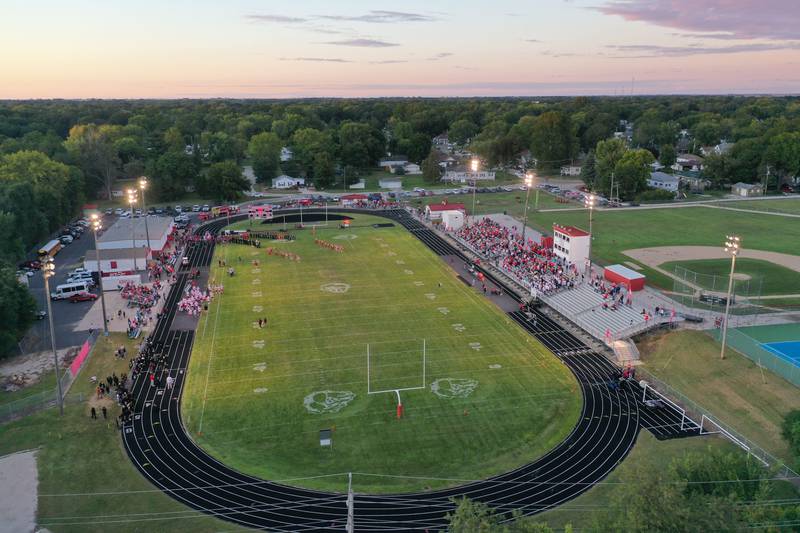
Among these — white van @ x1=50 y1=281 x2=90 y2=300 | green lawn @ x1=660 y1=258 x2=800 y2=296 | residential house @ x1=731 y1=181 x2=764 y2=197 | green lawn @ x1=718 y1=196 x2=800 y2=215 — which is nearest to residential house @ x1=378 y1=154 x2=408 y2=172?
green lawn @ x1=718 y1=196 x2=800 y2=215

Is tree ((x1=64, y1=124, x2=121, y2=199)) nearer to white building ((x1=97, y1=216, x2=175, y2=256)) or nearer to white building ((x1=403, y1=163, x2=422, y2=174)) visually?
white building ((x1=97, y1=216, x2=175, y2=256))

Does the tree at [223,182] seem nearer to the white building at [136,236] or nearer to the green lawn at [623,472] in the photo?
the white building at [136,236]

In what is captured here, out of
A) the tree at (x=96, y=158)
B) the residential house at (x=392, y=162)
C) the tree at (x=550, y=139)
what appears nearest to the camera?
the tree at (x=96, y=158)

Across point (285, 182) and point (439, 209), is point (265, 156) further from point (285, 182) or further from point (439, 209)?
point (439, 209)

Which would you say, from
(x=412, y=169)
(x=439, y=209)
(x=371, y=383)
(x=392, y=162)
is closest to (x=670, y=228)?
(x=439, y=209)

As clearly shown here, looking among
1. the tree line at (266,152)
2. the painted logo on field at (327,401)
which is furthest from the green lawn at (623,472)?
the tree line at (266,152)
